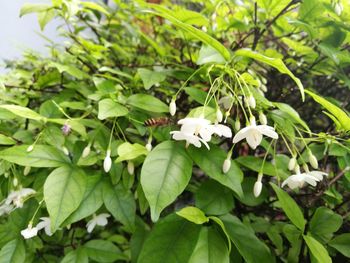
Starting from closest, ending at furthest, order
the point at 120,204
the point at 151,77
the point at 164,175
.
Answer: the point at 164,175 < the point at 120,204 < the point at 151,77

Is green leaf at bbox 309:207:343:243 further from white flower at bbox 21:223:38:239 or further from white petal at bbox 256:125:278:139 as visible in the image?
white flower at bbox 21:223:38:239

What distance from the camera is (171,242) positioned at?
0.60 meters

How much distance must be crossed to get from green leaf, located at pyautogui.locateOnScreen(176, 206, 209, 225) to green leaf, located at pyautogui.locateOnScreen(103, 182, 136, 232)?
0.15 m

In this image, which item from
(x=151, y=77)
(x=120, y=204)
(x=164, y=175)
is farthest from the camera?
(x=151, y=77)

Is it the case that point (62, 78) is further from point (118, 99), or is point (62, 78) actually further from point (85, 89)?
point (118, 99)

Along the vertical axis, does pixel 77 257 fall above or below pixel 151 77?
below

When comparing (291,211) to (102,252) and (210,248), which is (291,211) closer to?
(210,248)

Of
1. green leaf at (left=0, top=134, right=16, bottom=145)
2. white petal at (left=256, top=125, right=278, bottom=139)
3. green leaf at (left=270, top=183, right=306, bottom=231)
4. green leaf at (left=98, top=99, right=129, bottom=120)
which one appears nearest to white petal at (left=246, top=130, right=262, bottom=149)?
white petal at (left=256, top=125, right=278, bottom=139)

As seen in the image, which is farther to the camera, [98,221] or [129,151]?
[98,221]

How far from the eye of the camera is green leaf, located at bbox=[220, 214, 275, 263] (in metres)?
0.60

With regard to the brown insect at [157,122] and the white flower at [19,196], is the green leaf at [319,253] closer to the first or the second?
the brown insect at [157,122]

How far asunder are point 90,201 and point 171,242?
0.18 metres

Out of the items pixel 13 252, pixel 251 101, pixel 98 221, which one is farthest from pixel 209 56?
pixel 13 252

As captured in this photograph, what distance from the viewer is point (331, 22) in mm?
831
